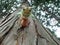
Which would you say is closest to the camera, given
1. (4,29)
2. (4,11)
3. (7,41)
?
(7,41)

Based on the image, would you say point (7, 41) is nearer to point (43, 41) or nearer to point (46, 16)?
point (43, 41)

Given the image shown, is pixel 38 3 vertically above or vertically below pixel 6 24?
below

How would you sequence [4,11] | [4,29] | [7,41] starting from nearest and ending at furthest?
[7,41] → [4,29] → [4,11]

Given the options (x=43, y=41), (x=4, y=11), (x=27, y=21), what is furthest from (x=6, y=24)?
(x=4, y=11)

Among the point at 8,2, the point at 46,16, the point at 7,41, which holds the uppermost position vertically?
the point at 7,41

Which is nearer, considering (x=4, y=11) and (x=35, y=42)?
(x=35, y=42)

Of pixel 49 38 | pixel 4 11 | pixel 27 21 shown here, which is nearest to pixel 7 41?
pixel 27 21
